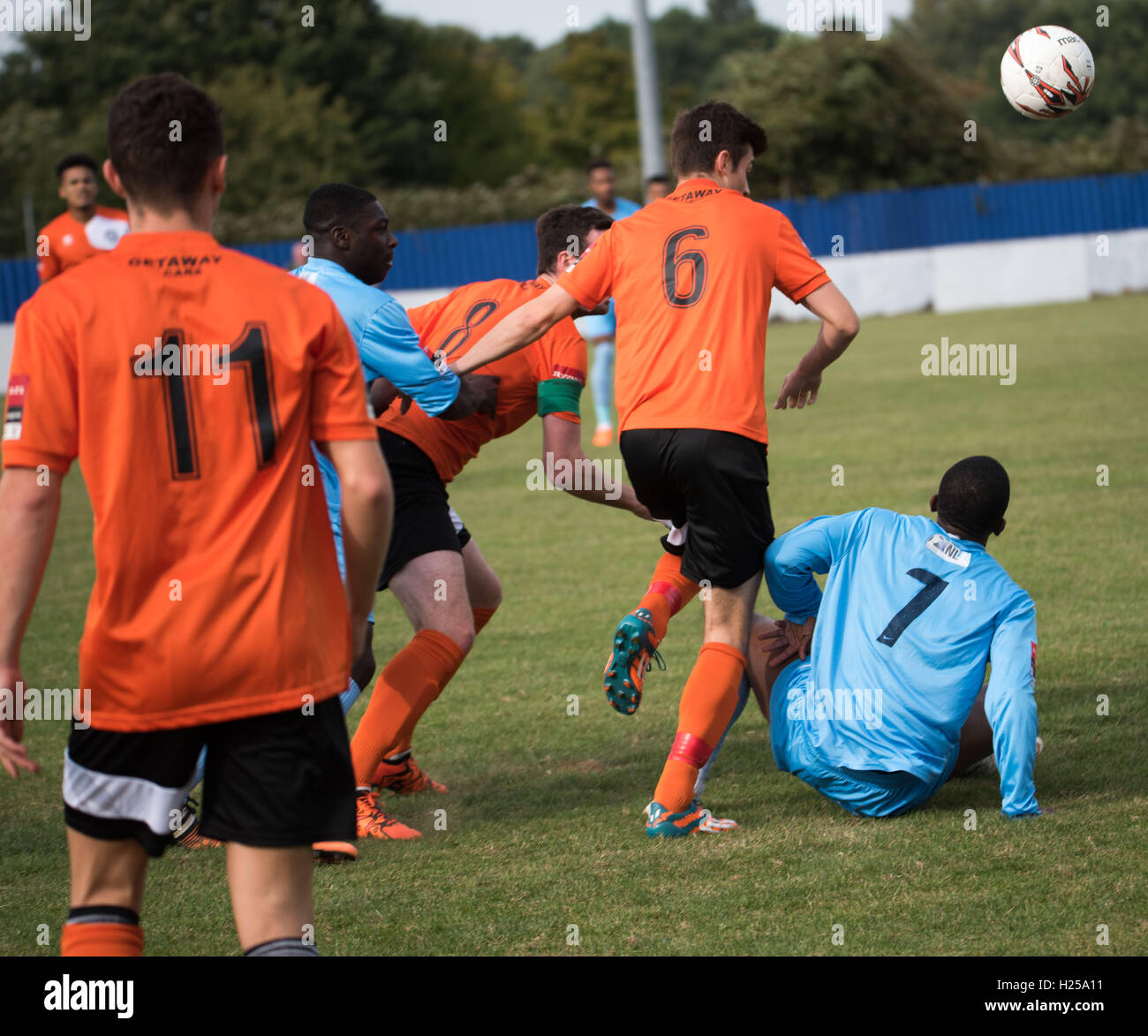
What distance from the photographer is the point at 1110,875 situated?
12.2 feet

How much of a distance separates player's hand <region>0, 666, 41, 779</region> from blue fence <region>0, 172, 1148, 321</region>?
1101 inches

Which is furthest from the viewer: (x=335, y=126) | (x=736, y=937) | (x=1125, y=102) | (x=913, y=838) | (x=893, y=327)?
(x=1125, y=102)

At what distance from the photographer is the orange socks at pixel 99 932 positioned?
2.54 meters

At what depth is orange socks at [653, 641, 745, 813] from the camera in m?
4.28

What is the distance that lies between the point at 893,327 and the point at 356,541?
23.2 metres

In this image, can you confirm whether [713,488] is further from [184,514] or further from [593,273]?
[184,514]

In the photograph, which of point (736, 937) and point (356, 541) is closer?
point (356, 541)

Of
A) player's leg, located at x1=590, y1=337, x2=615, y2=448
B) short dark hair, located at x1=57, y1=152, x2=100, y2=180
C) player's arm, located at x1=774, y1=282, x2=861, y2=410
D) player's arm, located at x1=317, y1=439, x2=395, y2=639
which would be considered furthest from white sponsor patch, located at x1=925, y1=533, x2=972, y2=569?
player's leg, located at x1=590, y1=337, x2=615, y2=448

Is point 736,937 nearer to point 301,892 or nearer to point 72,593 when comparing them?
point 301,892

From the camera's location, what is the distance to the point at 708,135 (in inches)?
173

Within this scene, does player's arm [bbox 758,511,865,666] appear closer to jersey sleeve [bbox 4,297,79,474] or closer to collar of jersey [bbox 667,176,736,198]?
collar of jersey [bbox 667,176,736,198]

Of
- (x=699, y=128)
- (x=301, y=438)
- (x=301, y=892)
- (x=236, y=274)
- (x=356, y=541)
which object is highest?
(x=699, y=128)

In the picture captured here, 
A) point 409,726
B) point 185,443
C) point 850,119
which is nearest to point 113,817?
point 185,443
